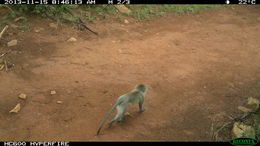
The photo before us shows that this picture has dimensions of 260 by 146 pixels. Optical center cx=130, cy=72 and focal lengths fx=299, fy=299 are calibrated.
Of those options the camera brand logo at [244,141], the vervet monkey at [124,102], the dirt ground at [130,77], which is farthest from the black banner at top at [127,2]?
the camera brand logo at [244,141]

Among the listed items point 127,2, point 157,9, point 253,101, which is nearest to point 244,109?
point 253,101

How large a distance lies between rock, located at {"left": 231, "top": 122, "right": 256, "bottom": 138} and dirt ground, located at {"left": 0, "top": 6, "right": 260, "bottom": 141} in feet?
1.44

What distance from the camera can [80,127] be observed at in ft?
17.3

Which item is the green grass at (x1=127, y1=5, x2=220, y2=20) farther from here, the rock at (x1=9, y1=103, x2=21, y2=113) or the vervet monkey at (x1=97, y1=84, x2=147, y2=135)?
the rock at (x1=9, y1=103, x2=21, y2=113)

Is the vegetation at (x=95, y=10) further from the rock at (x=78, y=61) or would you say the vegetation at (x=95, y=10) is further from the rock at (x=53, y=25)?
the rock at (x=78, y=61)

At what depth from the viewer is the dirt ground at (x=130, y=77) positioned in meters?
5.35

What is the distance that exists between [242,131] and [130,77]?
277 centimetres

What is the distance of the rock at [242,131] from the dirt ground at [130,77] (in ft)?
1.44

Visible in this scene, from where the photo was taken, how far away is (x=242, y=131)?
5277 mm

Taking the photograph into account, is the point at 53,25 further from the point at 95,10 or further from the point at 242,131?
the point at 242,131

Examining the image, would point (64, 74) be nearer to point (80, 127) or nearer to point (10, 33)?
point (80, 127)

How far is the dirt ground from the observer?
5352 millimetres

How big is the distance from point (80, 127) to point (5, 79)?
2.31 metres

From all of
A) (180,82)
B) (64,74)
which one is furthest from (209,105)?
(64,74)
